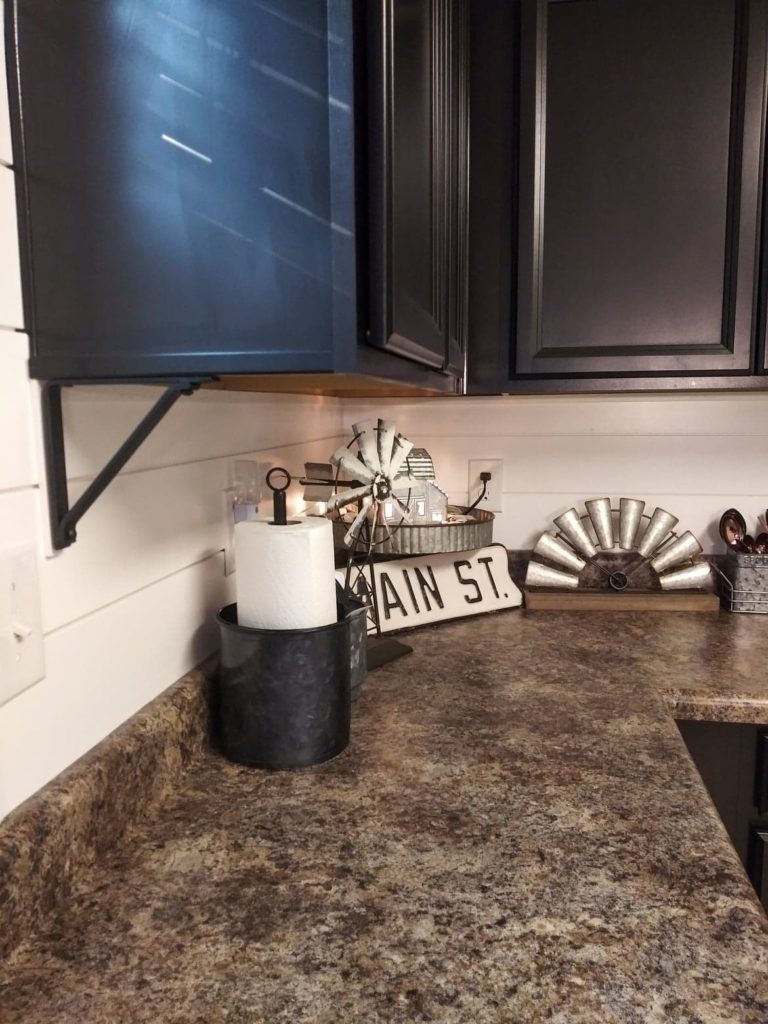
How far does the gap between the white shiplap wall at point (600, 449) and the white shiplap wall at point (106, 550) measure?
0.78 meters

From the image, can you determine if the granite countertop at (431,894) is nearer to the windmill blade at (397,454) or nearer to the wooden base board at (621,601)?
Answer: the windmill blade at (397,454)

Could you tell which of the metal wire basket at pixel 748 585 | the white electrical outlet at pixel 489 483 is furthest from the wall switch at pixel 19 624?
the metal wire basket at pixel 748 585

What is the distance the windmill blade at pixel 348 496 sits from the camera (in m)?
1.16

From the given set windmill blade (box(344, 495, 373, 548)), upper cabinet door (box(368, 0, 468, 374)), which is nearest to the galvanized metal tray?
windmill blade (box(344, 495, 373, 548))

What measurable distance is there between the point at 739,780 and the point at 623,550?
0.55 m

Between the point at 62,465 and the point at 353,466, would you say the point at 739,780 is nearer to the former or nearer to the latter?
the point at 353,466

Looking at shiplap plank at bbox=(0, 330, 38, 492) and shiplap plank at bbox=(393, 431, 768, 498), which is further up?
shiplap plank at bbox=(0, 330, 38, 492)

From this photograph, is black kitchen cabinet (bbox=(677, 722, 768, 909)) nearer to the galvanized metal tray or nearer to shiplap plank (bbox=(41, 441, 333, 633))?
the galvanized metal tray

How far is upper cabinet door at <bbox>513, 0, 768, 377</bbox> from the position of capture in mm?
1329

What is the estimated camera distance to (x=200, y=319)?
665 millimetres

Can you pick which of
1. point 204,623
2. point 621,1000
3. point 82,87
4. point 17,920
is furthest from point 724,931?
point 82,87

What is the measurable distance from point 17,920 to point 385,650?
0.78 m

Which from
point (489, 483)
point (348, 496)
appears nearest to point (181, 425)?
point (348, 496)

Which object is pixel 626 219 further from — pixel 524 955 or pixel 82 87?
pixel 524 955
